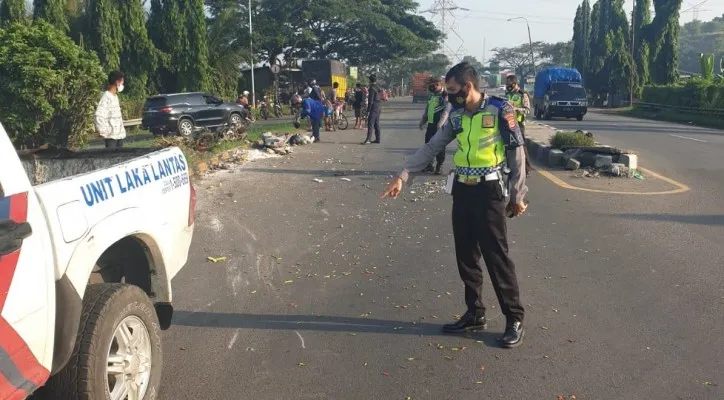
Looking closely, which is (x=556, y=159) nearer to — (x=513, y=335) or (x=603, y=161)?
(x=603, y=161)

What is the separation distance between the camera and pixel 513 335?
4.57 meters

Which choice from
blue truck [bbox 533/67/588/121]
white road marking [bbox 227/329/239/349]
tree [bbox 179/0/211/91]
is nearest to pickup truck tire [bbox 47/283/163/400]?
white road marking [bbox 227/329/239/349]

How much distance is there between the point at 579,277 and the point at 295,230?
140 inches

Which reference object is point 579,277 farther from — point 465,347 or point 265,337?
point 265,337

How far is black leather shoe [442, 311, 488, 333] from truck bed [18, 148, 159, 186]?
98.4 inches

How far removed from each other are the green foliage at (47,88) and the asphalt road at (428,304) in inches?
349

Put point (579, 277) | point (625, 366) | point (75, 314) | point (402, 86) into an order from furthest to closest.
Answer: point (402, 86), point (579, 277), point (625, 366), point (75, 314)

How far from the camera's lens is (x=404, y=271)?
639 centimetres

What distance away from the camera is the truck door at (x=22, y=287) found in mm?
2395

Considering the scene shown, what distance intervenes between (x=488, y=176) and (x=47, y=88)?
1536 cm

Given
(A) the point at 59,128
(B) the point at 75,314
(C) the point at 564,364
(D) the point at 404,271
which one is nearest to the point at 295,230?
(D) the point at 404,271

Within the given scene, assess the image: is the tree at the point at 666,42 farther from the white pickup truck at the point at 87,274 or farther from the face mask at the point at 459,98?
the white pickup truck at the point at 87,274

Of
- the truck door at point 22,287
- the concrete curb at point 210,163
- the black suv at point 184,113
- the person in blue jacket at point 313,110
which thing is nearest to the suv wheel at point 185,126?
the black suv at point 184,113

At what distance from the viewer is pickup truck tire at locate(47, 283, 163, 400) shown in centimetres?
288
